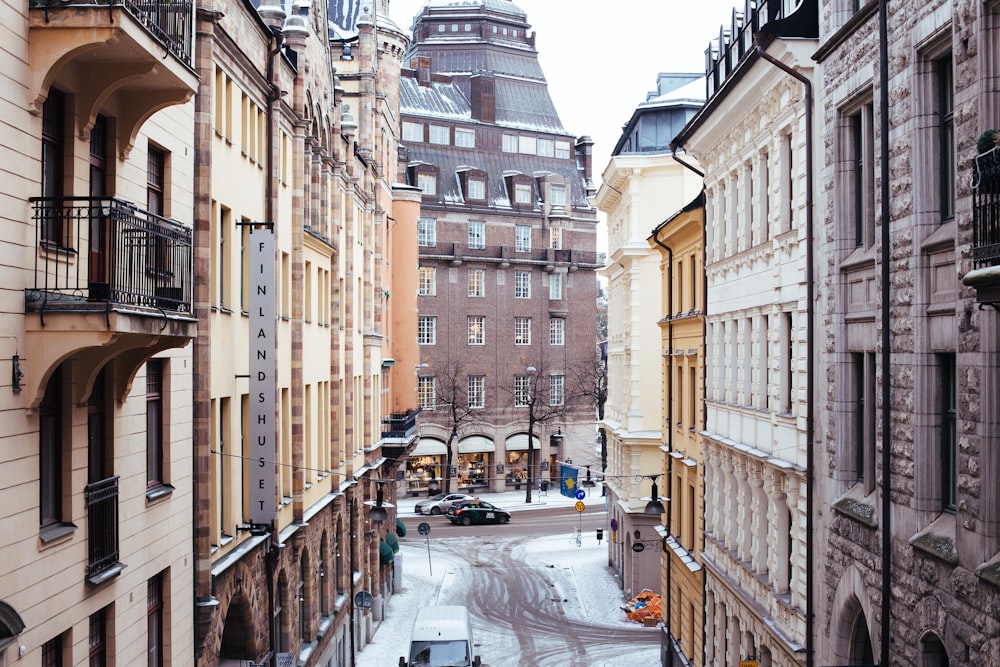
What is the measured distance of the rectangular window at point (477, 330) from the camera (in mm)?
A: 77562

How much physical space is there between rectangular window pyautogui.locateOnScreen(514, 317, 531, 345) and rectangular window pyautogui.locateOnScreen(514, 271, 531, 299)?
159 centimetres

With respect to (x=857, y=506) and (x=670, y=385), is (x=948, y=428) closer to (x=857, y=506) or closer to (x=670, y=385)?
(x=857, y=506)

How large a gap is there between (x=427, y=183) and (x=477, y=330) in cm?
1044

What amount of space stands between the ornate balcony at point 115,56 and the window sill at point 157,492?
4.42 m

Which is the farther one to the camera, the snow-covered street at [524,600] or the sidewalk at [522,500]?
the sidewalk at [522,500]

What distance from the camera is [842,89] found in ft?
53.1

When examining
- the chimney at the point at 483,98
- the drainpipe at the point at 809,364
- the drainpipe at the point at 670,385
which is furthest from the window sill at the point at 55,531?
the chimney at the point at 483,98

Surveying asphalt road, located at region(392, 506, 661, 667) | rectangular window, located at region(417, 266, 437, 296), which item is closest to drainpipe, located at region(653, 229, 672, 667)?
asphalt road, located at region(392, 506, 661, 667)

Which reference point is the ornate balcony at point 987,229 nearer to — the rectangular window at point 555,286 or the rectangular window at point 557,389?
the rectangular window at point 557,389

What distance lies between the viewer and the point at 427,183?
254 feet

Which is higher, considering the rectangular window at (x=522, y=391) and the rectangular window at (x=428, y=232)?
the rectangular window at (x=428, y=232)

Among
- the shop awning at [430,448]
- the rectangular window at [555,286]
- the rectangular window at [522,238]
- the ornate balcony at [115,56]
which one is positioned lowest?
the shop awning at [430,448]

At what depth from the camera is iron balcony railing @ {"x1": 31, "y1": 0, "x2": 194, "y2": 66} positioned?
10.3 meters

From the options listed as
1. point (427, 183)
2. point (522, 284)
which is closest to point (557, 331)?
point (522, 284)
